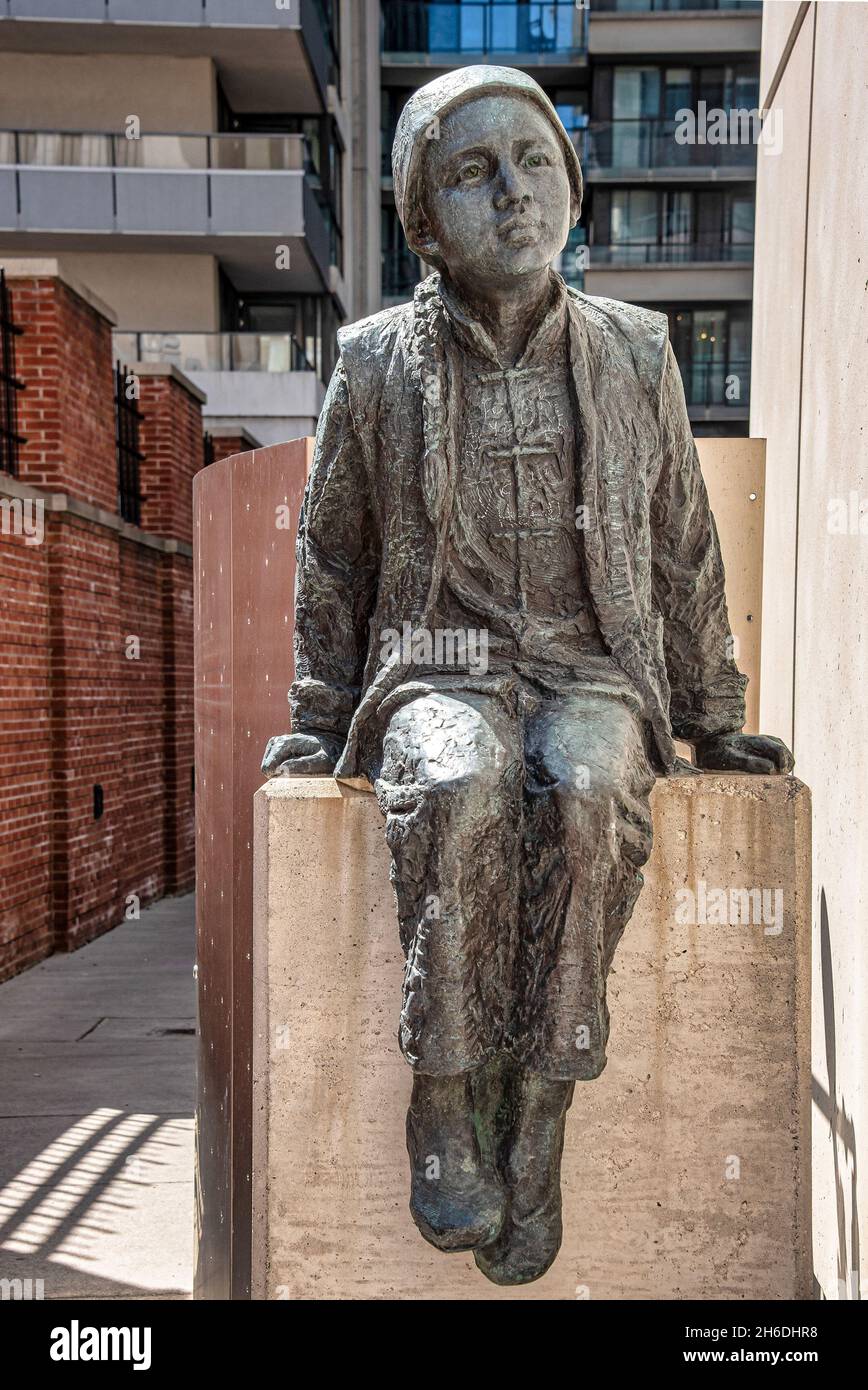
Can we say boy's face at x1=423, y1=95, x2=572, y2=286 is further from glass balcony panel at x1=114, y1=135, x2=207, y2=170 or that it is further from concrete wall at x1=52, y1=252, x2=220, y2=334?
concrete wall at x1=52, y1=252, x2=220, y2=334

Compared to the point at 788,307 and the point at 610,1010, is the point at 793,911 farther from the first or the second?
the point at 788,307

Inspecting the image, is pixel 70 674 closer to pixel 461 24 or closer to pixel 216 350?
pixel 216 350

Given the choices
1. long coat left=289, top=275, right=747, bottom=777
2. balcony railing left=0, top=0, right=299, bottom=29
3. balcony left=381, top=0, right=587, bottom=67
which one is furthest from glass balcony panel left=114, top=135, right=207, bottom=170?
long coat left=289, top=275, right=747, bottom=777

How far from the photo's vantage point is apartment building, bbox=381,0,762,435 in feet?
97.3

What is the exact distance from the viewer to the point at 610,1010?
2.84 meters

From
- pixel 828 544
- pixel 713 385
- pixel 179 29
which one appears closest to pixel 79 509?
pixel 828 544

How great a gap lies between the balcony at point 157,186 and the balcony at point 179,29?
1325 mm

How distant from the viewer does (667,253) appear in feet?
98.2

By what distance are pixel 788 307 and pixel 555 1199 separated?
358 cm

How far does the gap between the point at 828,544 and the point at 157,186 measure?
62.7ft

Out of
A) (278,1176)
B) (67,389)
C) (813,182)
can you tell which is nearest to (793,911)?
(278,1176)

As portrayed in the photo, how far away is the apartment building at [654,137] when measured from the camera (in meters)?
29.7

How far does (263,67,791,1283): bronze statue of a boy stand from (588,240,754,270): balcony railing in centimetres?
2835

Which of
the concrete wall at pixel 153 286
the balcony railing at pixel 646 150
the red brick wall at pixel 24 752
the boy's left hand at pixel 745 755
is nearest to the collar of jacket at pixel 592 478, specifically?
the boy's left hand at pixel 745 755
